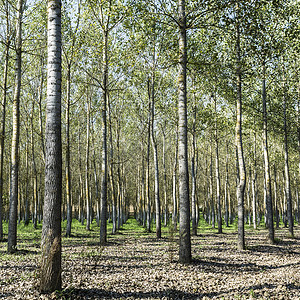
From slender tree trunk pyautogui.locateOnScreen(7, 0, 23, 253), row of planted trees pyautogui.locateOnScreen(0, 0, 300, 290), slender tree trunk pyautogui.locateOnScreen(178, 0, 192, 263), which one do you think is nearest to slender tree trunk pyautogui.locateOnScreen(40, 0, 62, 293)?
row of planted trees pyautogui.locateOnScreen(0, 0, 300, 290)

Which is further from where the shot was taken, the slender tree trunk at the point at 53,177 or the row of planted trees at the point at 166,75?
the row of planted trees at the point at 166,75

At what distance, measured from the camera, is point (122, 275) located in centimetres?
807

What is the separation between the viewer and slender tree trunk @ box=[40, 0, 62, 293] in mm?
5789

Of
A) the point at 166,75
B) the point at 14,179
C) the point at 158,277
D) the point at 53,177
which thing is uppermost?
the point at 166,75

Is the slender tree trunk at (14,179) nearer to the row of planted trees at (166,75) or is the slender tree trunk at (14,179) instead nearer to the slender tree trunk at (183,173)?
the row of planted trees at (166,75)

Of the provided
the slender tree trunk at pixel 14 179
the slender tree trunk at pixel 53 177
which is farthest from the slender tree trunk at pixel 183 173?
the slender tree trunk at pixel 14 179

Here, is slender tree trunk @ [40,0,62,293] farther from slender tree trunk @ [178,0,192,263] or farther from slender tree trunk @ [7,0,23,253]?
slender tree trunk @ [7,0,23,253]

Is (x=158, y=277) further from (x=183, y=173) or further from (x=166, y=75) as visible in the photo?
(x=166, y=75)

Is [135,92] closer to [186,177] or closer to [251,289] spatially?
[186,177]

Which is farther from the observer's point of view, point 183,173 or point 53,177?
point 183,173

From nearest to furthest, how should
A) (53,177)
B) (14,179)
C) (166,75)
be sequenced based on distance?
(53,177), (14,179), (166,75)

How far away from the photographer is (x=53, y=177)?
20.0 feet

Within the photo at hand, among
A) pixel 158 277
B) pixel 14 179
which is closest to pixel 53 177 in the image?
pixel 158 277

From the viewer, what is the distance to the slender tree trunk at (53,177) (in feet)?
19.0
